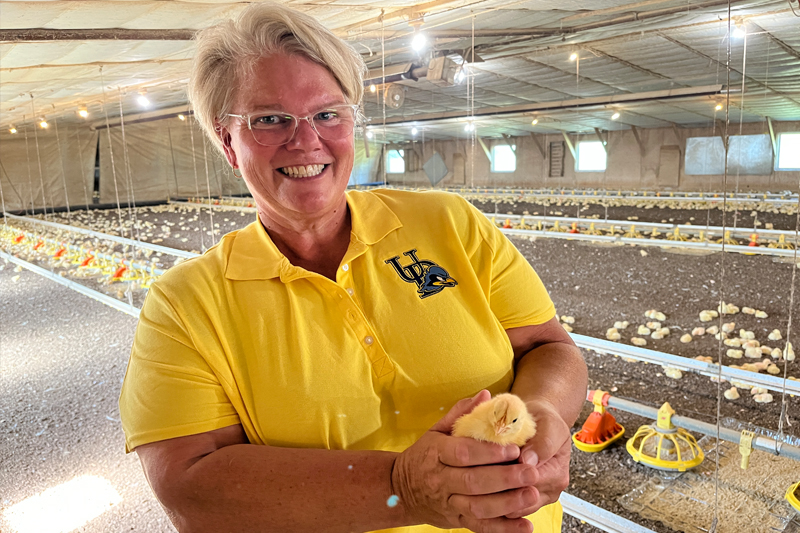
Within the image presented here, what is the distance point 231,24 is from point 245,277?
0.31 m

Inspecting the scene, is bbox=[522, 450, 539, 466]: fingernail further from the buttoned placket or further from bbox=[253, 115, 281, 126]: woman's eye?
bbox=[253, 115, 281, 126]: woman's eye

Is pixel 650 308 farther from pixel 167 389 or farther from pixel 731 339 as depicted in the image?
pixel 167 389

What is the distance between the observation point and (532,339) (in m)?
0.76

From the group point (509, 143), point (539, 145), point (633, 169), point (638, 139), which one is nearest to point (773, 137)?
point (638, 139)

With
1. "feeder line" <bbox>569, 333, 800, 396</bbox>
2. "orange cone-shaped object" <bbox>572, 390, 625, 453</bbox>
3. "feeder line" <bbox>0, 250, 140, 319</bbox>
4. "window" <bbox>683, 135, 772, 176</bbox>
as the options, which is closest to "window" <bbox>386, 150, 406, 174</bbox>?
"window" <bbox>683, 135, 772, 176</bbox>

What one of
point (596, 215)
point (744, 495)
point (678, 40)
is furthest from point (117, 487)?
point (596, 215)

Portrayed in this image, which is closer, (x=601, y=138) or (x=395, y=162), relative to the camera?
(x=601, y=138)

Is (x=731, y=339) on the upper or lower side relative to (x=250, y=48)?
lower

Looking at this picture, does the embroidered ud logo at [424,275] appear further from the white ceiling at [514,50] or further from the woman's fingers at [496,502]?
the white ceiling at [514,50]

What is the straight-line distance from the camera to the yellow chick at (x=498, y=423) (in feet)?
→ 1.62

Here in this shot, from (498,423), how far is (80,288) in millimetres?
4400

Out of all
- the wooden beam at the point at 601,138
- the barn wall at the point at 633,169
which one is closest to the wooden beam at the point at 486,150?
the barn wall at the point at 633,169

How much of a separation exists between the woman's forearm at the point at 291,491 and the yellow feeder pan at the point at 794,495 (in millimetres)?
1481

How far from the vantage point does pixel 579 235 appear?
4.95m
